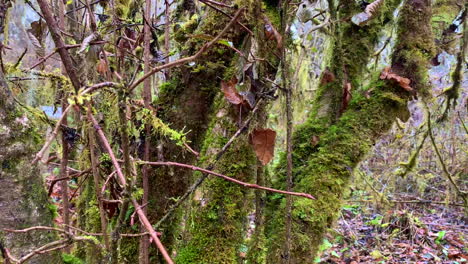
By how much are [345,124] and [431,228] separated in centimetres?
413

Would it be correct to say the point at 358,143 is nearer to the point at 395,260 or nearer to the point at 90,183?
the point at 90,183

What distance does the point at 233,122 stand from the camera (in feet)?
4.74

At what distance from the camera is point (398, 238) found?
4.80 metres

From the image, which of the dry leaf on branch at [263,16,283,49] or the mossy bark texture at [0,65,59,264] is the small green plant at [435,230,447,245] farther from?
the mossy bark texture at [0,65,59,264]

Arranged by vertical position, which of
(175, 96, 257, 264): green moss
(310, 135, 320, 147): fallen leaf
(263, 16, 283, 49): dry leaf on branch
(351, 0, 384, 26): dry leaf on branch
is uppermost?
(351, 0, 384, 26): dry leaf on branch

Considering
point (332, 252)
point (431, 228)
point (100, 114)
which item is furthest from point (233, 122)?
point (431, 228)

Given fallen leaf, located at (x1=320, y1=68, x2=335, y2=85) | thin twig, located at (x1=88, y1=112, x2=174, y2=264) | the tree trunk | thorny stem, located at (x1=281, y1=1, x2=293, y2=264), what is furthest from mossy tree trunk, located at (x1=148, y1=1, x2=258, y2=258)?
fallen leaf, located at (x1=320, y1=68, x2=335, y2=85)

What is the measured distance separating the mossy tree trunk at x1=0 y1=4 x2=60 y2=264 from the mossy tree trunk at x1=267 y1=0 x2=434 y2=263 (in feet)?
3.51

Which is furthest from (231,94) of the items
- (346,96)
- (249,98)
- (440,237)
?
(440,237)

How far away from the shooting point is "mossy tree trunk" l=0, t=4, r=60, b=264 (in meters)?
1.12

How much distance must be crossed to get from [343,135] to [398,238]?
3.63m

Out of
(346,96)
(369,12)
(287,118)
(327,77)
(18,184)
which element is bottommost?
(18,184)

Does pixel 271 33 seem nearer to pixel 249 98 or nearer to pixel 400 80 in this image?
pixel 249 98

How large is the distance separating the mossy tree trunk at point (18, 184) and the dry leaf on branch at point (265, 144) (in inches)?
31.8
